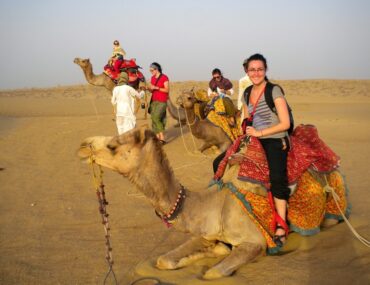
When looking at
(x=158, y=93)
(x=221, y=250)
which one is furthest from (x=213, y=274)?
(x=158, y=93)

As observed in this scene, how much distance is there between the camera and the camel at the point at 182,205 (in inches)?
140

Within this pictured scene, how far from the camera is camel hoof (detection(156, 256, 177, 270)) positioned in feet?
13.3

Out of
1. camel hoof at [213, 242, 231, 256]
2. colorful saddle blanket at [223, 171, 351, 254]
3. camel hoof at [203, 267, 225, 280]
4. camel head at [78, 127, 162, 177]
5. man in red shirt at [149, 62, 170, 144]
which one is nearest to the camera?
camel head at [78, 127, 162, 177]

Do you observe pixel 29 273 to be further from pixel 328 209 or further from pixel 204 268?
pixel 328 209

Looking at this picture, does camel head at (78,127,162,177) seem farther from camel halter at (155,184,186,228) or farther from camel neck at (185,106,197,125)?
camel neck at (185,106,197,125)

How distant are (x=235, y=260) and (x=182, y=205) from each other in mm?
744

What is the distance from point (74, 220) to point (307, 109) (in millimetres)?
20270

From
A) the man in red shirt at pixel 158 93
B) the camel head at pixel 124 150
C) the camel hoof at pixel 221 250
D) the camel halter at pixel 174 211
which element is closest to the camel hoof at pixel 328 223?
the camel hoof at pixel 221 250

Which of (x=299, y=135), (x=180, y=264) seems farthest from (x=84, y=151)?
(x=299, y=135)

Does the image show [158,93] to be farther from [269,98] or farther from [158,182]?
[158,182]

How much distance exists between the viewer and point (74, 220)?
Result: 6.09 metres

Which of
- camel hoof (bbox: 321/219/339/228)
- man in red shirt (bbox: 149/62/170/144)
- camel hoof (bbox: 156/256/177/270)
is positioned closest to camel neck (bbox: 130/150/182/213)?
camel hoof (bbox: 156/256/177/270)

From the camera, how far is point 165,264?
406cm

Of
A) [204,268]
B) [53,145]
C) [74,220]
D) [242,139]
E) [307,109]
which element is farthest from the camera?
[307,109]
